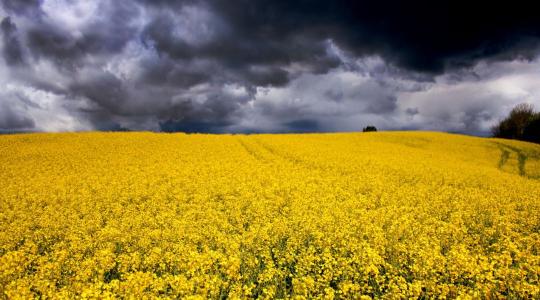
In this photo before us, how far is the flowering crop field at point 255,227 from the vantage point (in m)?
7.09

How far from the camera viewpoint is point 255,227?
35.2 feet

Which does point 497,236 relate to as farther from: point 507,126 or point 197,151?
point 507,126

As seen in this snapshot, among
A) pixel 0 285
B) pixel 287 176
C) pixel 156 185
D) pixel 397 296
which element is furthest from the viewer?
pixel 287 176

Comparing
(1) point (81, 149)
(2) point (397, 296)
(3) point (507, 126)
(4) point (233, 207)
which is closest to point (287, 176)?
(4) point (233, 207)

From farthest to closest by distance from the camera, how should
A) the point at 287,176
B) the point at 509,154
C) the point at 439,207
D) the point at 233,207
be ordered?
the point at 509,154
the point at 287,176
the point at 439,207
the point at 233,207

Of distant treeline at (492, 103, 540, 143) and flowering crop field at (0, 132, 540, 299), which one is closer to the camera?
flowering crop field at (0, 132, 540, 299)

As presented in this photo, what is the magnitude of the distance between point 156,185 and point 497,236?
14.8 m

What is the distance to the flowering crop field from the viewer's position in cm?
709

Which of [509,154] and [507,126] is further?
[507,126]

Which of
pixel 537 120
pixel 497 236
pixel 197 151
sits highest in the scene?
pixel 537 120

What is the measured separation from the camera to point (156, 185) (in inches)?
703

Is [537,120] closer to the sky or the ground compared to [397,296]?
closer to the sky

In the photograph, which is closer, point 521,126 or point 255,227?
point 255,227

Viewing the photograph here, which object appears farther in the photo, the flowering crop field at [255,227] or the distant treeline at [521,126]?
the distant treeline at [521,126]
